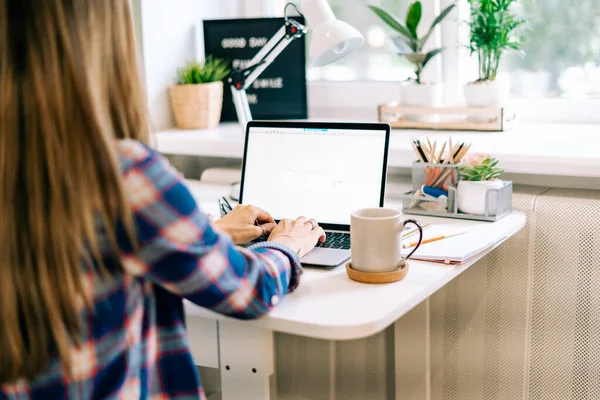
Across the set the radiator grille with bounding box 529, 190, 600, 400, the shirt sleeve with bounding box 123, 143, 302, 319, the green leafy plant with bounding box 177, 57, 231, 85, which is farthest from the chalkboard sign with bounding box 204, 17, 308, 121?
the shirt sleeve with bounding box 123, 143, 302, 319

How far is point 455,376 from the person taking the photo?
1807mm

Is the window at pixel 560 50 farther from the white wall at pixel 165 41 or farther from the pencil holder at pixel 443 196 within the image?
the white wall at pixel 165 41

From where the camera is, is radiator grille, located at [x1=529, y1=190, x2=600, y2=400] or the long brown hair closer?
the long brown hair

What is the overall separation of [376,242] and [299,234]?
0.58ft

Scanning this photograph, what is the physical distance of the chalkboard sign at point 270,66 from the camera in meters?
2.13

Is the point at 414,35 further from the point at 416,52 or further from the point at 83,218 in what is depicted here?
the point at 83,218

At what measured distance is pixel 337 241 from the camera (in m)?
1.40

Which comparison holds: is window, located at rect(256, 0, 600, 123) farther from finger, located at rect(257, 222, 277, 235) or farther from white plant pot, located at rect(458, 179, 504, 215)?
finger, located at rect(257, 222, 277, 235)

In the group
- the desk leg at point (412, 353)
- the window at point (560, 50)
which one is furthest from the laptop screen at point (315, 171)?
the window at point (560, 50)

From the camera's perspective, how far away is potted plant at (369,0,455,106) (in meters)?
1.90

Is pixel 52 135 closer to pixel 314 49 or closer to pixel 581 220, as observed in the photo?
pixel 314 49

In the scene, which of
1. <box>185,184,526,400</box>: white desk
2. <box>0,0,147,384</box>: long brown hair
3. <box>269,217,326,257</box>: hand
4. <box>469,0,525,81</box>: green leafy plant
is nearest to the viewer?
<box>0,0,147,384</box>: long brown hair

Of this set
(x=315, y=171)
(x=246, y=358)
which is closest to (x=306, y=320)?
(x=246, y=358)

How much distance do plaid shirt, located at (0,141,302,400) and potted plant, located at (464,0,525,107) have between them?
1.06 meters
